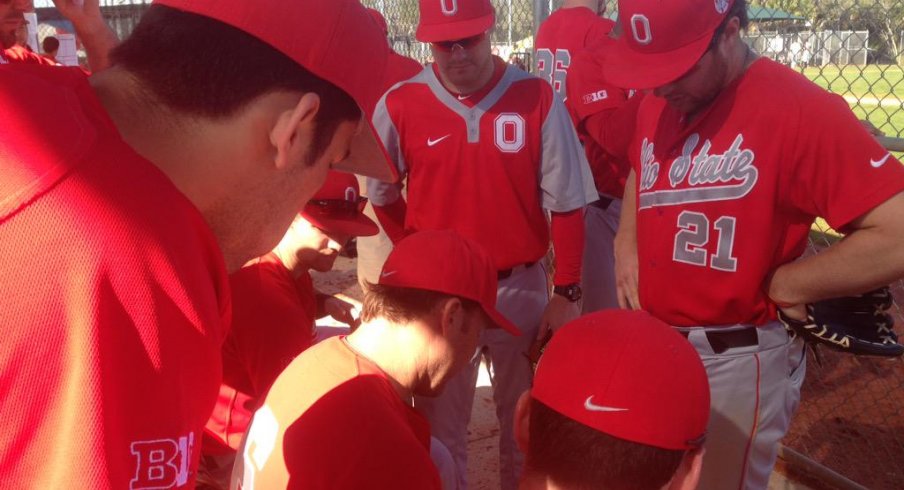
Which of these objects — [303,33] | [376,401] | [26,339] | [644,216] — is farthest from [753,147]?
[26,339]

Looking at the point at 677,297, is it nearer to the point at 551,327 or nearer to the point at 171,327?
the point at 551,327

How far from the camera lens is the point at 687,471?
1.39 m

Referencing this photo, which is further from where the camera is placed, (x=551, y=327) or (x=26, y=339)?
(x=551, y=327)

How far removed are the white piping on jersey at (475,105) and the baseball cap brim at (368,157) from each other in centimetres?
170

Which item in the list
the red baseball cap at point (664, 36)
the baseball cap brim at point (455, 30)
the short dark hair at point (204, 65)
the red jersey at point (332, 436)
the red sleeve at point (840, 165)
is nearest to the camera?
the short dark hair at point (204, 65)

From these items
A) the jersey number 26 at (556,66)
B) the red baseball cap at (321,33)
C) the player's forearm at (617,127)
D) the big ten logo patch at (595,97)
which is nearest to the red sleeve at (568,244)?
the player's forearm at (617,127)

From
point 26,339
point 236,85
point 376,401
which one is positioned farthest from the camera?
point 376,401

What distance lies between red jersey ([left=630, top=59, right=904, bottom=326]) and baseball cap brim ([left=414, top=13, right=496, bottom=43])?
39.1 inches

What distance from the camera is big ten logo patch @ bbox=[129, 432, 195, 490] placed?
2.78 feet

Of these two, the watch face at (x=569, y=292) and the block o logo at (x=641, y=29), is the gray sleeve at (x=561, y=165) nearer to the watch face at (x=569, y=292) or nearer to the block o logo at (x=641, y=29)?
the watch face at (x=569, y=292)

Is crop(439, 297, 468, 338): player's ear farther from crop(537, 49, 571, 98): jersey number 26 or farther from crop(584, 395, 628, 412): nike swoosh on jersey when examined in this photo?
crop(537, 49, 571, 98): jersey number 26

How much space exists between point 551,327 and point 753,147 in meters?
1.32

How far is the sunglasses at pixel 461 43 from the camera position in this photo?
3.12 metres

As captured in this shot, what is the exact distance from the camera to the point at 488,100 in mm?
3213
